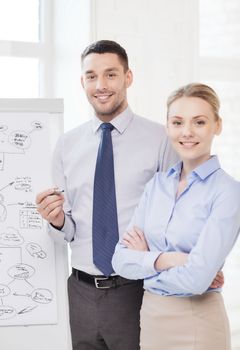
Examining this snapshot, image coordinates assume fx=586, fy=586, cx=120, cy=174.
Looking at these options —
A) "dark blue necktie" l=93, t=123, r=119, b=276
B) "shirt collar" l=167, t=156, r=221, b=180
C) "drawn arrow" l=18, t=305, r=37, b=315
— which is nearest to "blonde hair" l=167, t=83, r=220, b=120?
"shirt collar" l=167, t=156, r=221, b=180

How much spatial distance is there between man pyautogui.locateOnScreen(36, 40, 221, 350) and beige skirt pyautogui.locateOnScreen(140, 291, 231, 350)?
0.93 feet

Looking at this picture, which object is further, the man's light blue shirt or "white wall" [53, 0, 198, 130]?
"white wall" [53, 0, 198, 130]

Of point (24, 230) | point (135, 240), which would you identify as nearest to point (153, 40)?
point (24, 230)

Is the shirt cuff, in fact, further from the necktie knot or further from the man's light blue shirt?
the necktie knot

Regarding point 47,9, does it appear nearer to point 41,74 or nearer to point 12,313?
point 41,74

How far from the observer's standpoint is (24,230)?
7.24 feet

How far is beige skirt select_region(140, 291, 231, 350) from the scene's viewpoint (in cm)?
179

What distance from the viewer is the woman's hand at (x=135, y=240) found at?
1.93 m

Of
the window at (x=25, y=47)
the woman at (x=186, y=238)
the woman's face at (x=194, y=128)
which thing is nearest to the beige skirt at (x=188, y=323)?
the woman at (x=186, y=238)

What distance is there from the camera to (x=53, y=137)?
2332 millimetres

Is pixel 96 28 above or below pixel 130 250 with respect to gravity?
above

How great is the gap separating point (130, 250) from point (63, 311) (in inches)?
17.3

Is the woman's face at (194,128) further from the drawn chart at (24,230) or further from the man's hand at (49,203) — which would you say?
the drawn chart at (24,230)

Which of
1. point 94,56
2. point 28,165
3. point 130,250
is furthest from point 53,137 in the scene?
point 130,250
